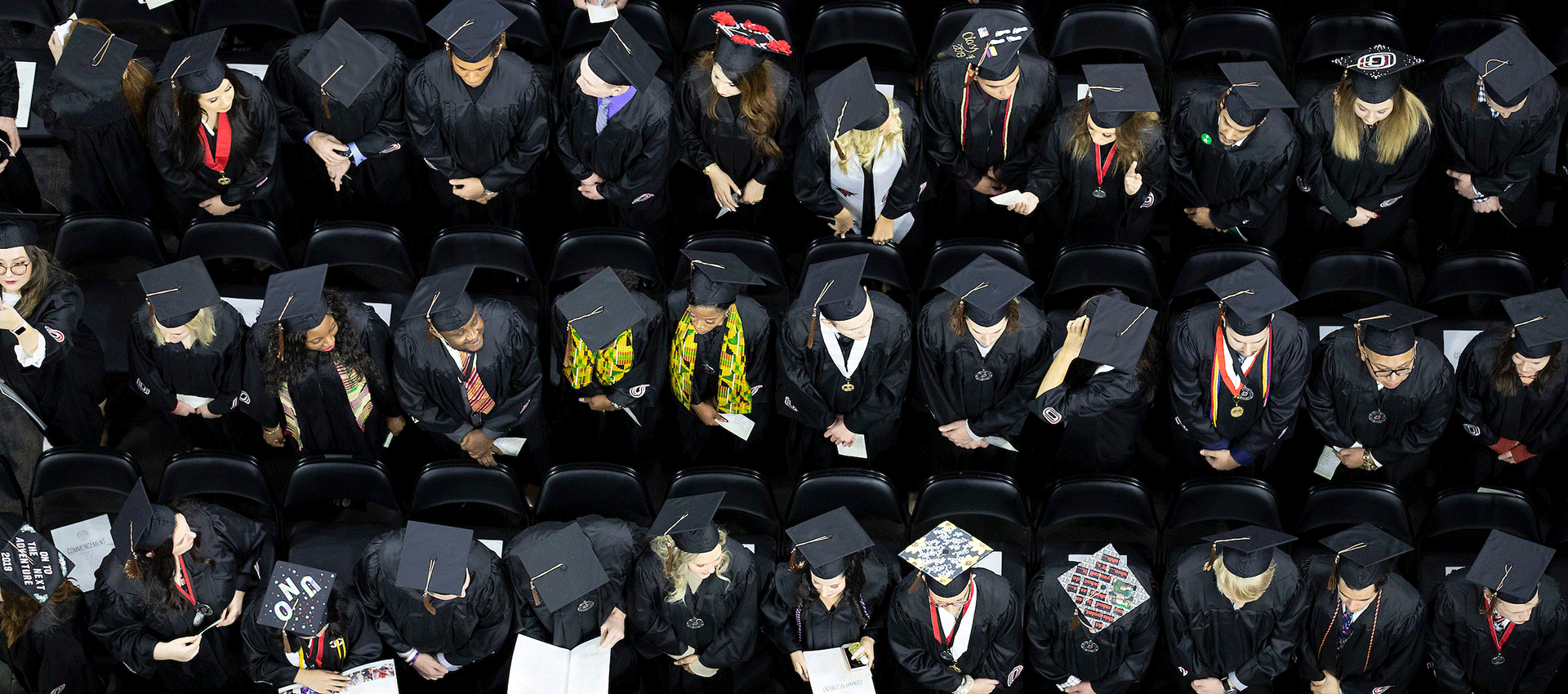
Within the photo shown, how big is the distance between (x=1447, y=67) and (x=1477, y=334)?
153cm

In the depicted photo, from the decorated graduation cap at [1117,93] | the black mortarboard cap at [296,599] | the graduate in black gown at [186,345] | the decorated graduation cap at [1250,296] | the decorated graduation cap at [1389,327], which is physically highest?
the decorated graduation cap at [1117,93]

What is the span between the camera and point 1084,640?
525 cm

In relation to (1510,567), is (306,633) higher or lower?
lower

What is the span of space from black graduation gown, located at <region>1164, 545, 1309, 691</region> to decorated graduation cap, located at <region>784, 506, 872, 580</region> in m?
1.30

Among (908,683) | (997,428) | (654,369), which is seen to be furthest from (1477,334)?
(654,369)

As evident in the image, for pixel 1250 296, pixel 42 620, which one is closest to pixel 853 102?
pixel 1250 296

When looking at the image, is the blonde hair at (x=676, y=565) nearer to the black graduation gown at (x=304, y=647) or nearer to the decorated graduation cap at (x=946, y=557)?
the decorated graduation cap at (x=946, y=557)

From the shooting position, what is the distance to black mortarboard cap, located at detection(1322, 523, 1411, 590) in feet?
16.8

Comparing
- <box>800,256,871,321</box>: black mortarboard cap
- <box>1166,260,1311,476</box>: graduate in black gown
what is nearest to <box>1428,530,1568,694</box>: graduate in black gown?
<box>1166,260,1311,476</box>: graduate in black gown

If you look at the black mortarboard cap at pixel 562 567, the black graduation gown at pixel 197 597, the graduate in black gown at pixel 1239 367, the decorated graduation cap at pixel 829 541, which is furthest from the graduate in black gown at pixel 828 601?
the black graduation gown at pixel 197 597

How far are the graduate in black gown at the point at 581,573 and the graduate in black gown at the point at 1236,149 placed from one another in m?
2.86

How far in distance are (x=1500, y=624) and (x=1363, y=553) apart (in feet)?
2.25

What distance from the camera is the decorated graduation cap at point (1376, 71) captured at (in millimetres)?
5492

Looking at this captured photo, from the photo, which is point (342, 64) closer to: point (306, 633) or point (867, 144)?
point (867, 144)
